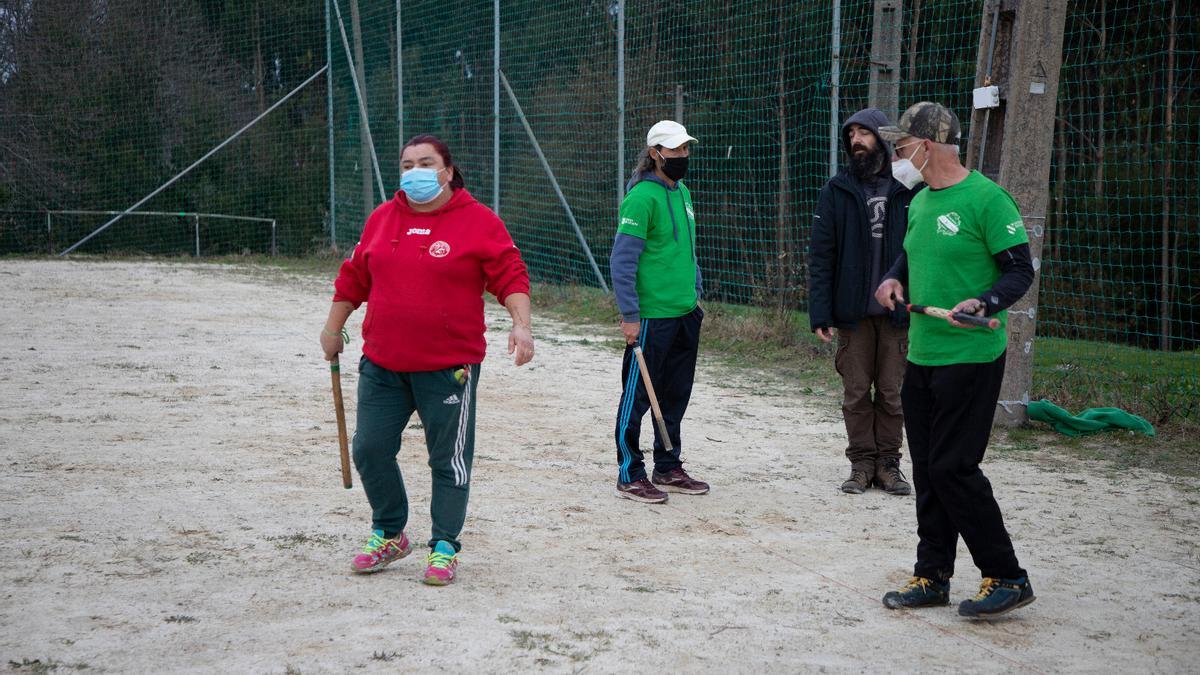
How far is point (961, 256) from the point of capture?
405 cm

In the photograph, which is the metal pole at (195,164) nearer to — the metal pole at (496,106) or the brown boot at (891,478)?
the metal pole at (496,106)

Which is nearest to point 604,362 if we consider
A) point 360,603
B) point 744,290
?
point 744,290

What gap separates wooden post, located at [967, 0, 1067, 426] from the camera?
722cm

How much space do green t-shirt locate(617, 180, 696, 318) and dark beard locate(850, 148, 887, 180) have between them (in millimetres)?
991

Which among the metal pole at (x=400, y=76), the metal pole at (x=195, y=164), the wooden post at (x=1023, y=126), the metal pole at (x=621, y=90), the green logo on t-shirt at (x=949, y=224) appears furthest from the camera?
the metal pole at (x=195, y=164)

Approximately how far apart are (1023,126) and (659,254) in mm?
2872

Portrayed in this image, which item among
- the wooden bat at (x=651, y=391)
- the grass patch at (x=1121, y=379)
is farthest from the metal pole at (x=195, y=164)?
the wooden bat at (x=651, y=391)

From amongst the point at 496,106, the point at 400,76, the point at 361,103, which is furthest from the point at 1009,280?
the point at 361,103

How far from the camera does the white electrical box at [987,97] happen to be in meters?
7.40

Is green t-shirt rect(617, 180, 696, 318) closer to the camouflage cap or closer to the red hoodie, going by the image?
the red hoodie

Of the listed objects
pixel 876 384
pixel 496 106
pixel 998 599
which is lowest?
pixel 998 599

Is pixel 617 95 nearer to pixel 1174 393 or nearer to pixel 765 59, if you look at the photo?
pixel 765 59

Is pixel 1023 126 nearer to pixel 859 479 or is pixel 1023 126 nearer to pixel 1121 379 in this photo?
pixel 859 479

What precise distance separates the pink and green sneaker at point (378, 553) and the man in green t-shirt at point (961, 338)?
1830 millimetres
